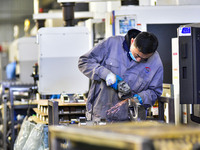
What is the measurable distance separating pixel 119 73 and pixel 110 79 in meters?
0.21

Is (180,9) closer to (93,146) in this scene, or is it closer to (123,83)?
(123,83)

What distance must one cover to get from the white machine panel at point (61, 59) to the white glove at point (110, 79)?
5.49 feet

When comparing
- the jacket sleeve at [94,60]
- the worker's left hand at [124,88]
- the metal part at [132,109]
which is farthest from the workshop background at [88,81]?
the jacket sleeve at [94,60]

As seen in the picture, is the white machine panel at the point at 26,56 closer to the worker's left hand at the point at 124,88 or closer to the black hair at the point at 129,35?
the black hair at the point at 129,35

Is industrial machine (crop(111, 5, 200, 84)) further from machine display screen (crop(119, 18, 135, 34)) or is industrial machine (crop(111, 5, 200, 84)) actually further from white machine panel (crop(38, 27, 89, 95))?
white machine panel (crop(38, 27, 89, 95))

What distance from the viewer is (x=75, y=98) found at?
4609 mm

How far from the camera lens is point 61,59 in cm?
508

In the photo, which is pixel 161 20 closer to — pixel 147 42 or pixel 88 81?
pixel 88 81

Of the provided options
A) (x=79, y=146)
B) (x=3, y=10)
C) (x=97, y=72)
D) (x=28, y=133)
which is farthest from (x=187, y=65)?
(x=3, y=10)

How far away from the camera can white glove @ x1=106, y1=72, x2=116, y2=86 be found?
11.2 ft

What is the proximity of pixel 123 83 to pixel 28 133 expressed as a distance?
5.31 feet

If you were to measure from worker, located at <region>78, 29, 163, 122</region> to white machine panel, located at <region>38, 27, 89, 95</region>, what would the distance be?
1.39m

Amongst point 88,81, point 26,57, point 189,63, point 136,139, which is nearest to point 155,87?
point 189,63

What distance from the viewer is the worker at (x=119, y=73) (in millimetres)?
3553
